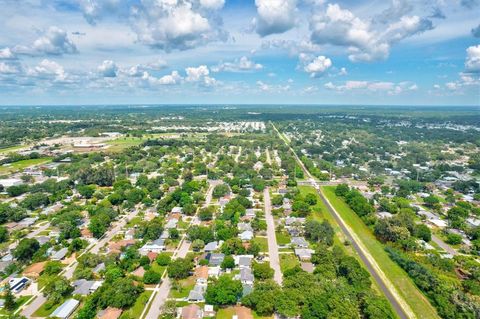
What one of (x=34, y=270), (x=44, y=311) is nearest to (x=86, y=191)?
(x=34, y=270)

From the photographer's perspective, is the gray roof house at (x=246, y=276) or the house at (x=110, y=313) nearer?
the house at (x=110, y=313)

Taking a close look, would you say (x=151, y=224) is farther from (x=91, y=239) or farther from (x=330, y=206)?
(x=330, y=206)

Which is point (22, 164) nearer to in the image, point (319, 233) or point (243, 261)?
point (243, 261)

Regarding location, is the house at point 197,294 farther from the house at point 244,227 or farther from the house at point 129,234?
the house at point 129,234

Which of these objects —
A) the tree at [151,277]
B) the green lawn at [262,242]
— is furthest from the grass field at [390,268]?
the tree at [151,277]

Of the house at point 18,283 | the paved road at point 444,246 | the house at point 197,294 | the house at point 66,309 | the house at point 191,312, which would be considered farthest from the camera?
the paved road at point 444,246

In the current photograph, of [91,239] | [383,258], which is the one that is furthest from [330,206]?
[91,239]

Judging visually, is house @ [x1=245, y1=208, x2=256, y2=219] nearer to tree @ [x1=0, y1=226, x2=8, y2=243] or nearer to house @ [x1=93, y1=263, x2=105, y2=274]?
house @ [x1=93, y1=263, x2=105, y2=274]
